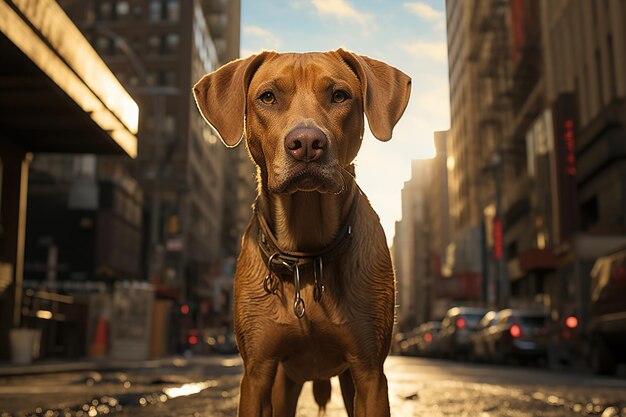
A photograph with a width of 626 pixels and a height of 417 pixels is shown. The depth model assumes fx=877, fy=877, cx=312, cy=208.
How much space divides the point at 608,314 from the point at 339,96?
12.2 metres

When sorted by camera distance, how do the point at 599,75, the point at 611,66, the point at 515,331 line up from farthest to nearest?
the point at 599,75 → the point at 611,66 → the point at 515,331

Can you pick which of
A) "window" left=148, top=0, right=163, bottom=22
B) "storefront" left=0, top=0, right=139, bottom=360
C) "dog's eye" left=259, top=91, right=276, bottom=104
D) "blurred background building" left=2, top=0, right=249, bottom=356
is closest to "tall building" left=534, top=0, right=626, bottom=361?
"blurred background building" left=2, top=0, right=249, bottom=356

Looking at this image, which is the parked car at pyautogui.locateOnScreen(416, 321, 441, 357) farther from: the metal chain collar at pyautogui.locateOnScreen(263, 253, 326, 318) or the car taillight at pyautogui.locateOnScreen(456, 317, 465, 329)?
the metal chain collar at pyautogui.locateOnScreen(263, 253, 326, 318)

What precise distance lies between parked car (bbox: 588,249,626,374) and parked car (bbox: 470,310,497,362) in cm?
742

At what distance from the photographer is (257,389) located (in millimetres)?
3656

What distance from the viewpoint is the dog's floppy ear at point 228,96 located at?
3.70 m

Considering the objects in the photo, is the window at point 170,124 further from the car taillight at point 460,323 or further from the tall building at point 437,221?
the car taillight at point 460,323

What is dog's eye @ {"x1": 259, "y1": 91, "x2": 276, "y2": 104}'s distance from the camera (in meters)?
3.56

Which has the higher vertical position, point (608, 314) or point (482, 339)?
point (608, 314)

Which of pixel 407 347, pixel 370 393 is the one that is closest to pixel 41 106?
pixel 370 393

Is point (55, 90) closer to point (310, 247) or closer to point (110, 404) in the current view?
point (110, 404)

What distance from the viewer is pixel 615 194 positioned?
32.6m

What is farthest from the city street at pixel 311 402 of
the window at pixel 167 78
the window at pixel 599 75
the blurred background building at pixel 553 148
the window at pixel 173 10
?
the window at pixel 173 10

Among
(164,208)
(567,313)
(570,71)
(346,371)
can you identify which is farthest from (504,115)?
(346,371)
